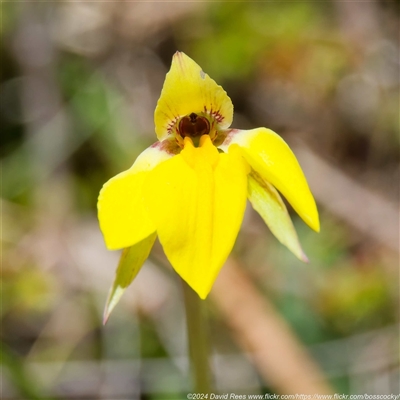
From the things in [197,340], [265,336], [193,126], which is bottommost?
[197,340]

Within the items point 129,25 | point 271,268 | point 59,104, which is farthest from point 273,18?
point 271,268

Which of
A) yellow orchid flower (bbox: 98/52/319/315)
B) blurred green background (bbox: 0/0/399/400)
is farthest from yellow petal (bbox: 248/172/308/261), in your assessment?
blurred green background (bbox: 0/0/399/400)

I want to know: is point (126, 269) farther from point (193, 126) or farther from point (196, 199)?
point (193, 126)

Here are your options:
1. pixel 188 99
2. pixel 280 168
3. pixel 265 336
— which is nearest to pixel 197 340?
pixel 280 168

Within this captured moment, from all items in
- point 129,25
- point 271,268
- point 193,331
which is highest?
point 129,25

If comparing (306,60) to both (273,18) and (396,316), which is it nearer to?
(273,18)

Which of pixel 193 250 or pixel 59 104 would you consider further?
pixel 59 104
